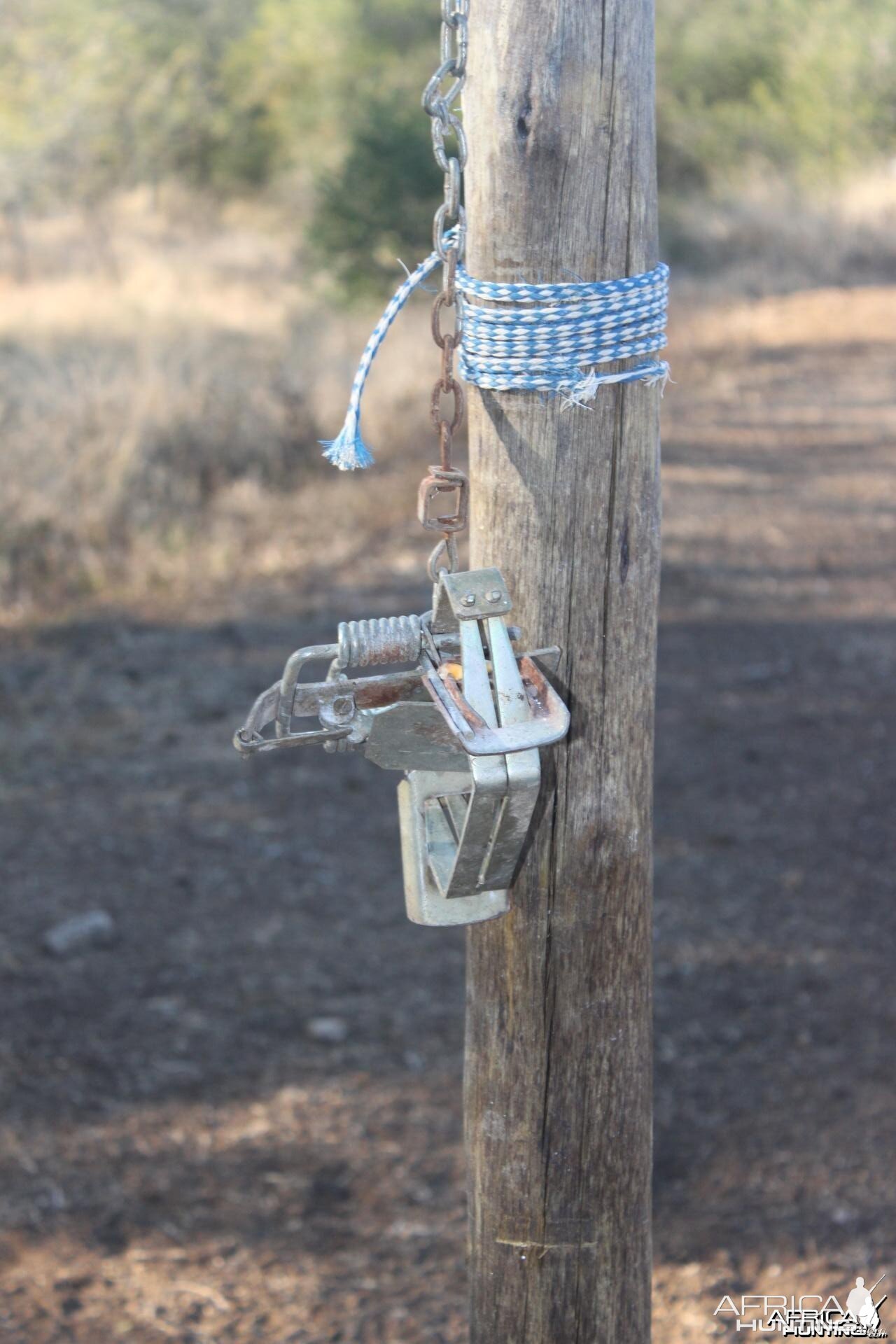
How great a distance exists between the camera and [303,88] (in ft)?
75.5

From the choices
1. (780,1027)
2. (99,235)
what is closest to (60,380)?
(780,1027)

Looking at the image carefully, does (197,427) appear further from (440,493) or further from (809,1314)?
(440,493)

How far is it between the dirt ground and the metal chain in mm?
1844

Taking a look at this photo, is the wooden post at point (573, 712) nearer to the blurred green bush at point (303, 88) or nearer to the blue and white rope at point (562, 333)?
the blue and white rope at point (562, 333)

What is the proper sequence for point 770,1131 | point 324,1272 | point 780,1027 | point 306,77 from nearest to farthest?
point 324,1272 < point 770,1131 < point 780,1027 < point 306,77

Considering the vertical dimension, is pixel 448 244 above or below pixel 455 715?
above

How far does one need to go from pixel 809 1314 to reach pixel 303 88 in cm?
2342

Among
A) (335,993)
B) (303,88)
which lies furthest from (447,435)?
(303,88)

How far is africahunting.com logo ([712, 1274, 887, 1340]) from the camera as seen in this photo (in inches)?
104

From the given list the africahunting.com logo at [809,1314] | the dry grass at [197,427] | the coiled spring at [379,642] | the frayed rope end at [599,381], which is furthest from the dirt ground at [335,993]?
the frayed rope end at [599,381]

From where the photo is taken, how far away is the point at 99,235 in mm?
17641

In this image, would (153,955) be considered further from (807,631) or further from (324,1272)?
(807,631)

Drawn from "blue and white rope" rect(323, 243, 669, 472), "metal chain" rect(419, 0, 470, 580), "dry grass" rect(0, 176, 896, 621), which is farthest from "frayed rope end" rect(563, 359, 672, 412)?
"dry grass" rect(0, 176, 896, 621)

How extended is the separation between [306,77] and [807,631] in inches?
782
